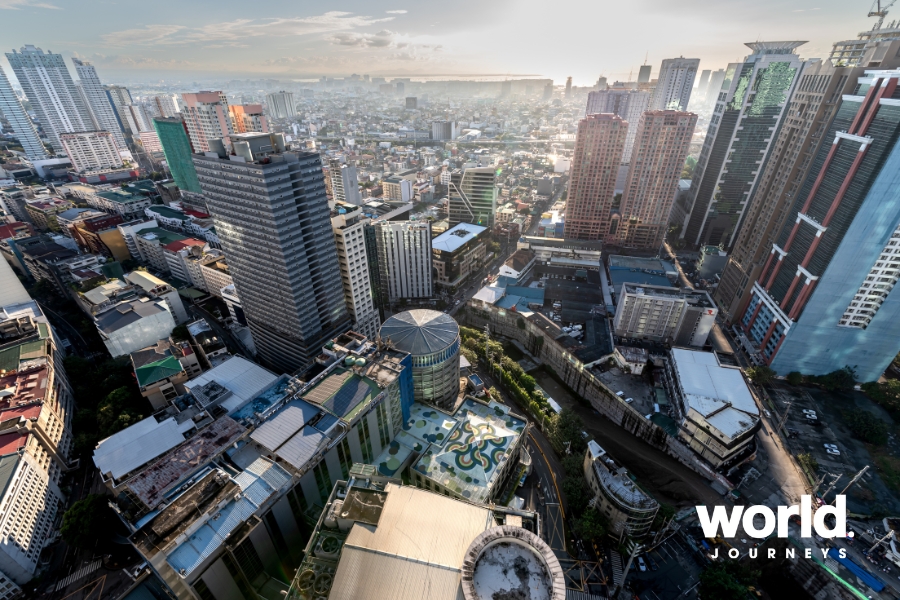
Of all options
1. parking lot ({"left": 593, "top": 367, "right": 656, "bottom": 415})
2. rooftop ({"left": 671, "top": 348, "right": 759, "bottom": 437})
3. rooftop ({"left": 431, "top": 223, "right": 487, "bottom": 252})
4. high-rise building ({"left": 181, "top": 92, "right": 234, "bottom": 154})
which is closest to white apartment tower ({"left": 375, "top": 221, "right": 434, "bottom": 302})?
rooftop ({"left": 431, "top": 223, "right": 487, "bottom": 252})

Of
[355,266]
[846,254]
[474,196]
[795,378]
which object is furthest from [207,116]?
[795,378]

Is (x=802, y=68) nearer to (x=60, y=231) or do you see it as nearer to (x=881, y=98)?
(x=881, y=98)

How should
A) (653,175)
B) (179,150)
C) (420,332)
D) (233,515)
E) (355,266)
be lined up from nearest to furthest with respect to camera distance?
(233,515) < (420,332) < (355,266) < (653,175) < (179,150)

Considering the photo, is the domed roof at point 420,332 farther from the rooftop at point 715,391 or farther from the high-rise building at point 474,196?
the high-rise building at point 474,196

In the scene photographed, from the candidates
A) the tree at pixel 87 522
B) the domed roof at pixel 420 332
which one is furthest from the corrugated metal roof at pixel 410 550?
the tree at pixel 87 522

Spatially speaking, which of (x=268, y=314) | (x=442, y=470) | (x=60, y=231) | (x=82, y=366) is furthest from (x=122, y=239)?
(x=442, y=470)

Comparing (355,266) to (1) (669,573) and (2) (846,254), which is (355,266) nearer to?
(1) (669,573)
